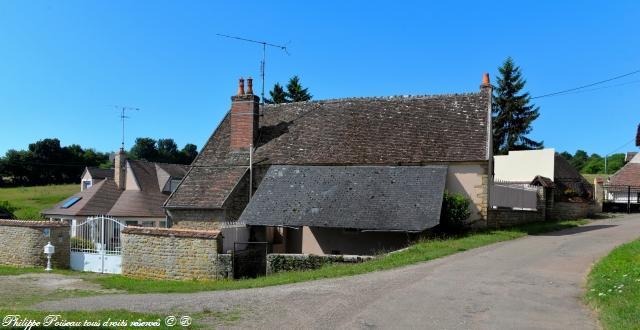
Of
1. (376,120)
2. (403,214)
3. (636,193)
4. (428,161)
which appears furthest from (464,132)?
(636,193)

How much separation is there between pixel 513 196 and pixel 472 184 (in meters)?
4.49

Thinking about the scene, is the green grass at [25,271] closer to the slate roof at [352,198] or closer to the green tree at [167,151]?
the slate roof at [352,198]

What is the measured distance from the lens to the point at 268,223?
719 inches

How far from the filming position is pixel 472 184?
798 inches

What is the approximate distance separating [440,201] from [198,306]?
10.4 meters

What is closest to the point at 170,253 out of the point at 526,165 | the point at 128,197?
the point at 128,197

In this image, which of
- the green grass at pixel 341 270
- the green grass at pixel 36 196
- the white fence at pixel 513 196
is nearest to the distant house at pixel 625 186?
the white fence at pixel 513 196

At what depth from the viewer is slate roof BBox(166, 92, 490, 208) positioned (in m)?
21.1

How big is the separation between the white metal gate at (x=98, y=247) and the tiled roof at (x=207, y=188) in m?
3.37

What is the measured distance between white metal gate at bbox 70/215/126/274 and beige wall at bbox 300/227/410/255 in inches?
260

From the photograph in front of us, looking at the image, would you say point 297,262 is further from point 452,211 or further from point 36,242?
point 36,242

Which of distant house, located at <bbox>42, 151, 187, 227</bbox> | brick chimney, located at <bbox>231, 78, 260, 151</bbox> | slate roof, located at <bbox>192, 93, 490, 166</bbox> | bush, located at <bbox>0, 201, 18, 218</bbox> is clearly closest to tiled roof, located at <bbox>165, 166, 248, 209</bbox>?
slate roof, located at <bbox>192, 93, 490, 166</bbox>

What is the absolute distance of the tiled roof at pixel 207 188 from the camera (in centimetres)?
2158

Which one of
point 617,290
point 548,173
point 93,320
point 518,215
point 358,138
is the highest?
point 358,138
